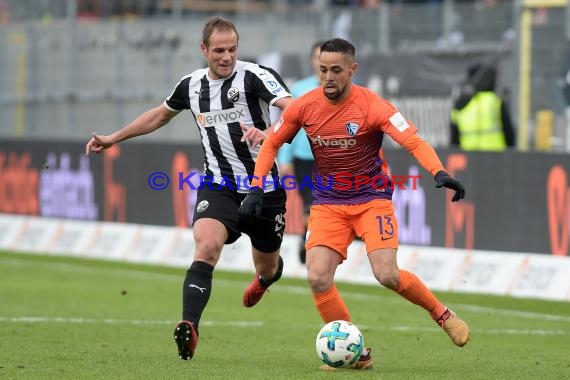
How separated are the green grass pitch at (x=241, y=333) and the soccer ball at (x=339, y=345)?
11 cm

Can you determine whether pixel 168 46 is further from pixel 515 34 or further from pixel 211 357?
pixel 211 357

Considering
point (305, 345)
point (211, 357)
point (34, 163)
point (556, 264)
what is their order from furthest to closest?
point (34, 163), point (556, 264), point (305, 345), point (211, 357)

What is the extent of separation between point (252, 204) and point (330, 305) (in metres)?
0.87

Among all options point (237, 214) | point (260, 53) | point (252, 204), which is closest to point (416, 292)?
point (252, 204)

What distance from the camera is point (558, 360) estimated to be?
941 cm

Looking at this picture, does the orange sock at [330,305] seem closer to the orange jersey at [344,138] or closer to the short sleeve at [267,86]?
the orange jersey at [344,138]

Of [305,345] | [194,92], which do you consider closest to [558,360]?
[305,345]

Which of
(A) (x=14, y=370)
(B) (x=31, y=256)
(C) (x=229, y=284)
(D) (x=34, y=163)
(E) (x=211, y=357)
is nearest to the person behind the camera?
(A) (x=14, y=370)

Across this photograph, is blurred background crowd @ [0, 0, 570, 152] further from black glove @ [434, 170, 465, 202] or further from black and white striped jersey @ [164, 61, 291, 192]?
black glove @ [434, 170, 465, 202]

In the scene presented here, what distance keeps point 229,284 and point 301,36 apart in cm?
719

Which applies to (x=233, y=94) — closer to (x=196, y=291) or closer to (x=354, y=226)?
(x=354, y=226)

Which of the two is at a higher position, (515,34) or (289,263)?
(515,34)

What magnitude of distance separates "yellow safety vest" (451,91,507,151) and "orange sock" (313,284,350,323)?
742 cm

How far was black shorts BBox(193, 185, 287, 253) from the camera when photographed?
370 inches
